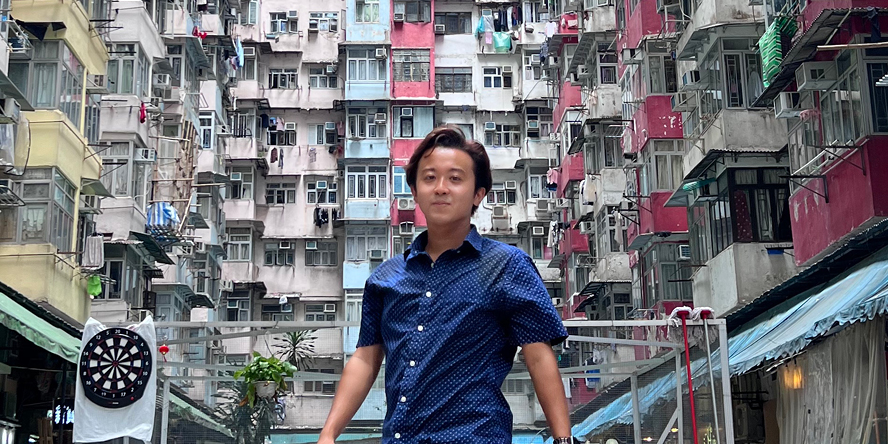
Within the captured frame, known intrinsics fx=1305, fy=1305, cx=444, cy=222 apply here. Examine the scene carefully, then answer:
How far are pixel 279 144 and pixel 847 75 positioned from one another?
90.6ft

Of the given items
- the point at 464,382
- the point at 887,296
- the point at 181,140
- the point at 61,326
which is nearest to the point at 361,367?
the point at 464,382

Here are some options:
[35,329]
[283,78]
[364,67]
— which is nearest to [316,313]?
[283,78]

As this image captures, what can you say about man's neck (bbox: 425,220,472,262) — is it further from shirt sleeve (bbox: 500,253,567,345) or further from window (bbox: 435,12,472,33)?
window (bbox: 435,12,472,33)

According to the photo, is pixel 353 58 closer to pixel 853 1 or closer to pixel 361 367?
pixel 853 1

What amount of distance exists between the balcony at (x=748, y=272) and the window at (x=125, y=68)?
11825 millimetres

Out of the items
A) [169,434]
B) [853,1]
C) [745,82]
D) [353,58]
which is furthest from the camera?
[353,58]

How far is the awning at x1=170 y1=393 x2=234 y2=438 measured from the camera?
32.5 feet

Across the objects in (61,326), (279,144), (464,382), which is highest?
(279,144)

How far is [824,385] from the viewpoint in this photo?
1308 cm

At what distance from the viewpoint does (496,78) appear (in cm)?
4119

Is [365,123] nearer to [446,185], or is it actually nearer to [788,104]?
[788,104]

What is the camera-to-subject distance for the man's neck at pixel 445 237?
3.19 meters

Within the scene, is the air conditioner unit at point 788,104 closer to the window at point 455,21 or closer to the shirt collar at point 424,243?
the shirt collar at point 424,243

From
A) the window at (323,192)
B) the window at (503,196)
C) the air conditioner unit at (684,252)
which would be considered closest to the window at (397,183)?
the window at (323,192)
